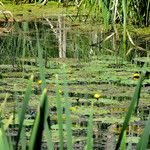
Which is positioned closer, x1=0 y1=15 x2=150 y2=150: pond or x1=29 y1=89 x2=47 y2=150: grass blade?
x1=29 y1=89 x2=47 y2=150: grass blade

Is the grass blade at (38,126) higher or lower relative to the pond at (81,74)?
higher

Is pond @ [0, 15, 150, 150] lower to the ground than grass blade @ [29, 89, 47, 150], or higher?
lower

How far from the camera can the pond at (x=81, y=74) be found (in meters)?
3.77

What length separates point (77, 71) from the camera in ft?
18.0

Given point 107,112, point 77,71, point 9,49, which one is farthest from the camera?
point 9,49

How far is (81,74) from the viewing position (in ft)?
17.6

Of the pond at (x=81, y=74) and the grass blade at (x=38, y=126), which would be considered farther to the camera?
the pond at (x=81, y=74)

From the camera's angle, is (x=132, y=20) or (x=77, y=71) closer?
(x=77, y=71)

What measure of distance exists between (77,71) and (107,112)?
1421 millimetres

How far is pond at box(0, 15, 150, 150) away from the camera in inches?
148

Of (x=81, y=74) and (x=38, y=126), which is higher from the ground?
(x=38, y=126)

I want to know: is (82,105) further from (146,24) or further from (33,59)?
(146,24)

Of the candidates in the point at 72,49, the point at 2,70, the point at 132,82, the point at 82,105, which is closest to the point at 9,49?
the point at 72,49

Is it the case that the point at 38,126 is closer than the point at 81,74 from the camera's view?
Yes
